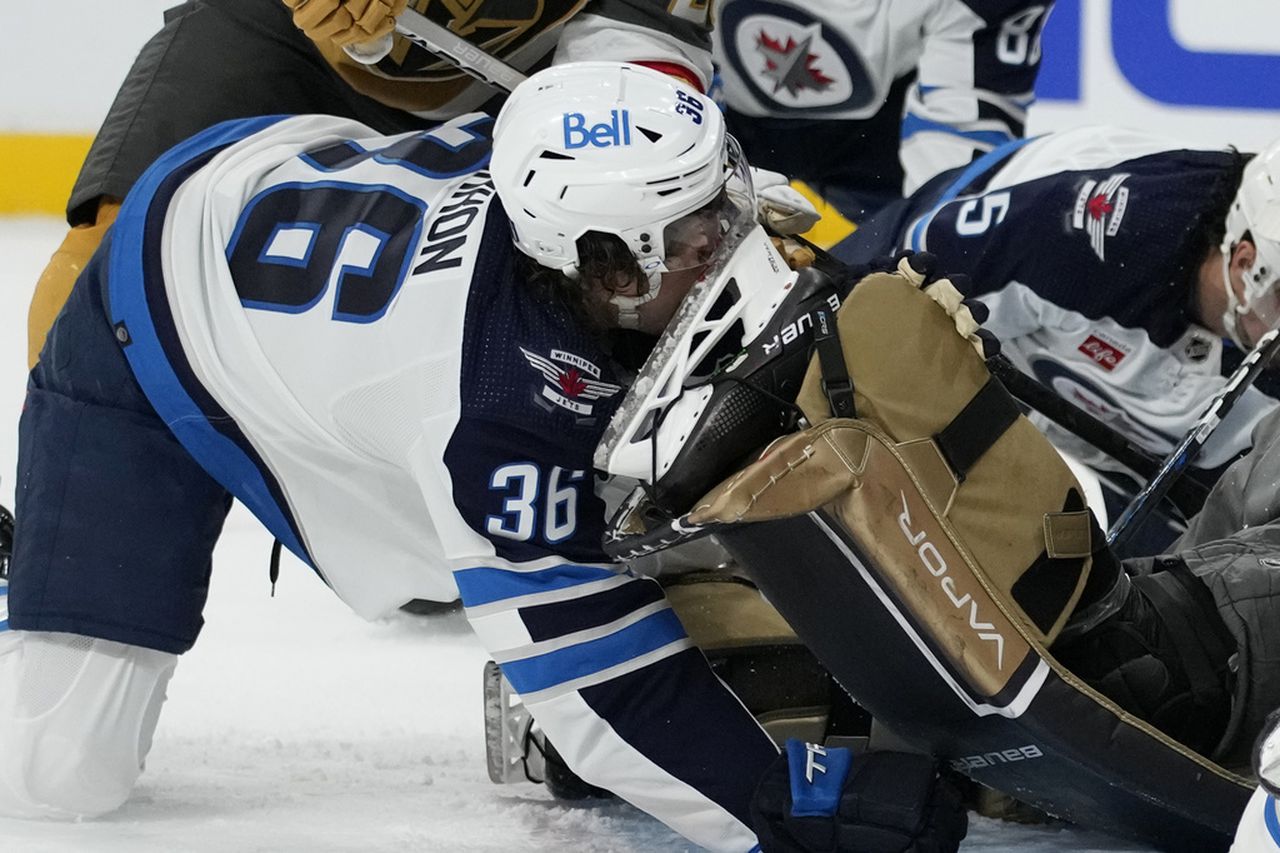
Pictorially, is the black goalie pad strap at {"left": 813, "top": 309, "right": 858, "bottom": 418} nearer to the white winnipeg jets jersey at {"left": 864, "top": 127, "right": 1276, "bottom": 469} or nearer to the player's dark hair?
the player's dark hair

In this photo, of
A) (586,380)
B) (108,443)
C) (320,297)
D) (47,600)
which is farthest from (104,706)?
(586,380)

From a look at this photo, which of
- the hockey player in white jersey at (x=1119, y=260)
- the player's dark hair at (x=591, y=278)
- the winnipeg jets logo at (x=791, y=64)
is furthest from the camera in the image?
the winnipeg jets logo at (x=791, y=64)

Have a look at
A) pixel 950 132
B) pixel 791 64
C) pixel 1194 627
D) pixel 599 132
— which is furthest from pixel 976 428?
pixel 791 64

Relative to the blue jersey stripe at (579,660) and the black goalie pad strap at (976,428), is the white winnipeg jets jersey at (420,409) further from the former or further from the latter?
the black goalie pad strap at (976,428)

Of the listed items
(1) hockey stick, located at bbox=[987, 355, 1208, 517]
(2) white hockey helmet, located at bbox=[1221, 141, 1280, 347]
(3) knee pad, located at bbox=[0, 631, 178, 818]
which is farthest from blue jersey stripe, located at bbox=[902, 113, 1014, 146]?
(3) knee pad, located at bbox=[0, 631, 178, 818]

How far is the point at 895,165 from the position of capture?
3072 mm

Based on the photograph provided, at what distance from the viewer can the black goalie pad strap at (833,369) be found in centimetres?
143

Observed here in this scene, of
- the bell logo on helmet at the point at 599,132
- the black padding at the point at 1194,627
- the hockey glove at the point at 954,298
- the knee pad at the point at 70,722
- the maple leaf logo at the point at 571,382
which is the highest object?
the bell logo on helmet at the point at 599,132

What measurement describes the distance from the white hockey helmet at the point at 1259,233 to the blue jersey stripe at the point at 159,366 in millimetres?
1134

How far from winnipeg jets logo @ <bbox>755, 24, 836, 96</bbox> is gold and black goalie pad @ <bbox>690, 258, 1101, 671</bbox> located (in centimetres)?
151

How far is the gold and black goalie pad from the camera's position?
1.39 meters

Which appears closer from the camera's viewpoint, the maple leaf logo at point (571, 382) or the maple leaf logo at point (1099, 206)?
the maple leaf logo at point (571, 382)

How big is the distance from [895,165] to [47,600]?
1694 millimetres

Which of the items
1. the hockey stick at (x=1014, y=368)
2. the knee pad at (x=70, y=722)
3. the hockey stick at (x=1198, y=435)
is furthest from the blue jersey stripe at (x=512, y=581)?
the hockey stick at (x=1198, y=435)
